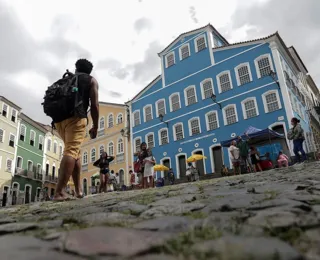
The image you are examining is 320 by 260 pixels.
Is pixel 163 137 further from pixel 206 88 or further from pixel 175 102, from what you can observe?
pixel 206 88

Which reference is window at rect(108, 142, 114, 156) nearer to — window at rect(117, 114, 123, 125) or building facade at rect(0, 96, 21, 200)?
window at rect(117, 114, 123, 125)

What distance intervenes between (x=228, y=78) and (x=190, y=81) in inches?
169

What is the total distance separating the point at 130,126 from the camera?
35719 millimetres

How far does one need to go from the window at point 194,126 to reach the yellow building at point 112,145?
8.75 meters

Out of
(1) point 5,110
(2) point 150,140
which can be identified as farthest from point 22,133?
(2) point 150,140

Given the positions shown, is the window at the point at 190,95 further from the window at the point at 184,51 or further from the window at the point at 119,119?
the window at the point at 119,119

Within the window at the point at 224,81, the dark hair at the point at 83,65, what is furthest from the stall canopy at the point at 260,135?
the dark hair at the point at 83,65

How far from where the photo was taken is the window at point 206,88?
96.0ft

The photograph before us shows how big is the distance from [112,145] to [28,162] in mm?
13043

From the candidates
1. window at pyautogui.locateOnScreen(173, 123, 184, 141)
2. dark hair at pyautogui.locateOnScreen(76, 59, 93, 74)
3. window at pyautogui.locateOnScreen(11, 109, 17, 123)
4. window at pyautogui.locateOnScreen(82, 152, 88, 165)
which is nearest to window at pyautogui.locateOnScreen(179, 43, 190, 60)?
window at pyautogui.locateOnScreen(173, 123, 184, 141)

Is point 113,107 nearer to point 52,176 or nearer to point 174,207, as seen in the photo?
point 52,176

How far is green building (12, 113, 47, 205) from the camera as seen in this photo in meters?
38.9

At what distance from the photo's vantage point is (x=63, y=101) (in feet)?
15.6

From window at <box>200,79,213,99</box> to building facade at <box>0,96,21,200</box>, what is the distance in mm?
24299
